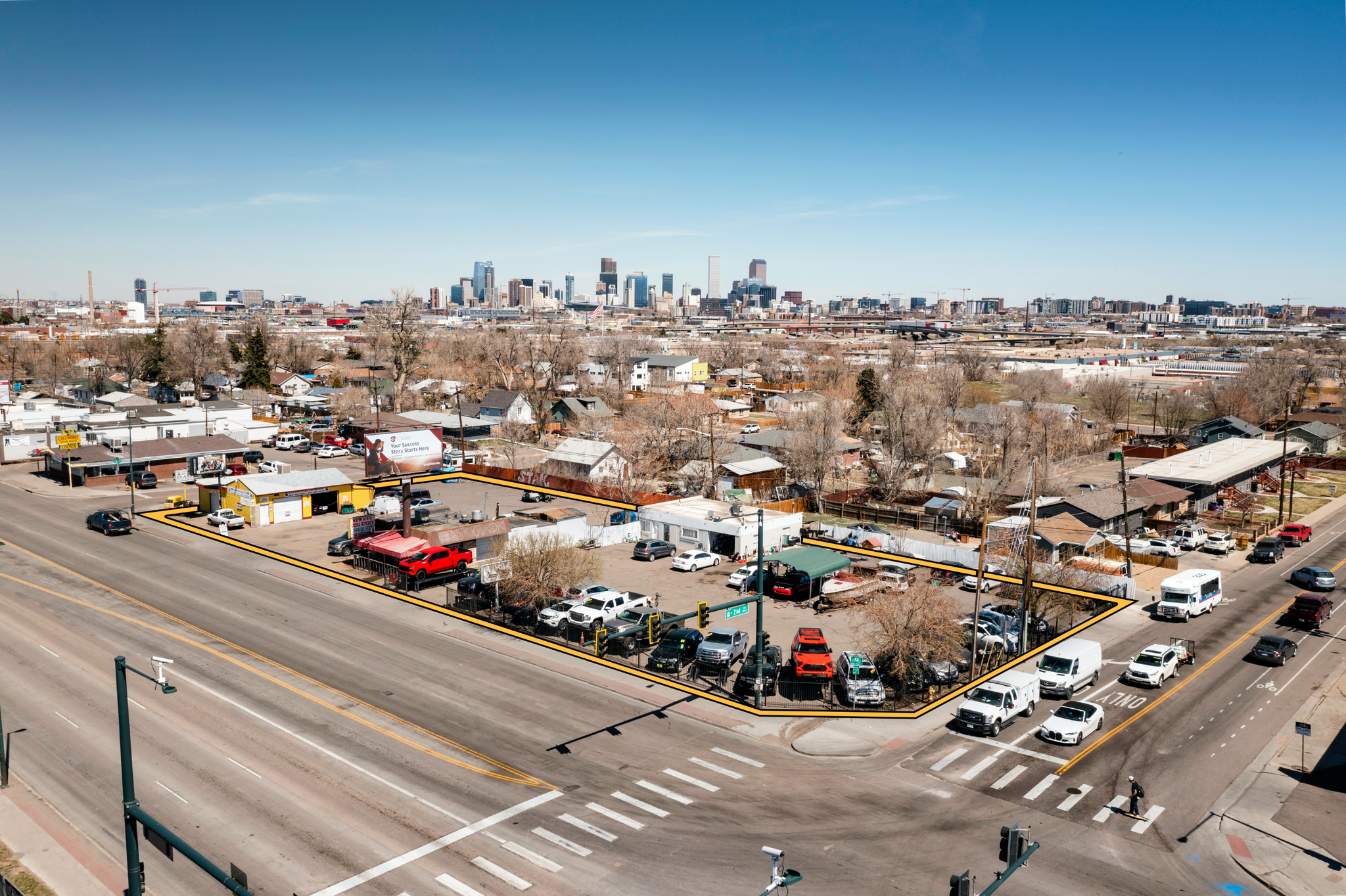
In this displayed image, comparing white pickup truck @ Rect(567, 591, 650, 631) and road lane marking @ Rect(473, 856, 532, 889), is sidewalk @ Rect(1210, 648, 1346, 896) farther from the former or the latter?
white pickup truck @ Rect(567, 591, 650, 631)

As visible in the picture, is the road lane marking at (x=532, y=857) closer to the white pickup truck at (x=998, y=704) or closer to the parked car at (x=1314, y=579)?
the white pickup truck at (x=998, y=704)

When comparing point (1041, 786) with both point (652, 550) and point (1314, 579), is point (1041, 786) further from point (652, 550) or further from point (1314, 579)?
point (1314, 579)

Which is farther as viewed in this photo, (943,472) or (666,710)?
(943,472)

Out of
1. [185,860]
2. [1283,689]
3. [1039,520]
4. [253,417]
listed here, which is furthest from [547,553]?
[253,417]

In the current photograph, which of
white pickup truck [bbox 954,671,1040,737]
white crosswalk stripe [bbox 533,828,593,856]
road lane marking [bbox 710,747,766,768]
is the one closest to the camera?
white crosswalk stripe [bbox 533,828,593,856]

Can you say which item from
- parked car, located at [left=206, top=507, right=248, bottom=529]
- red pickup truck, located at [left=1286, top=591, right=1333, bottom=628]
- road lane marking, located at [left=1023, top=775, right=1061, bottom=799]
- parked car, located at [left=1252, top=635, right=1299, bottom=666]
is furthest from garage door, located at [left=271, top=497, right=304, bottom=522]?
red pickup truck, located at [left=1286, top=591, right=1333, bottom=628]

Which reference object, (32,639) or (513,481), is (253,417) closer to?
(513,481)

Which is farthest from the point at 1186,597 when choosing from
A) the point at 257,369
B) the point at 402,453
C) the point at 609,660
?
the point at 257,369
